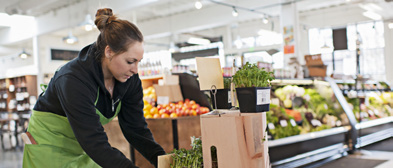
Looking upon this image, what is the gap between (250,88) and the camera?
169cm

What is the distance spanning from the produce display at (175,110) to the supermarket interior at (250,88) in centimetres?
1

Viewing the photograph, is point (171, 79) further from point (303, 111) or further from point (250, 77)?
point (250, 77)

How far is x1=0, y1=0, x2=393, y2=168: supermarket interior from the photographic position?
174 centimetres

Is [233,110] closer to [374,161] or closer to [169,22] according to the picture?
[374,161]

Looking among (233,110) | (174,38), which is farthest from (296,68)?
(174,38)

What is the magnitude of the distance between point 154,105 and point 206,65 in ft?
12.3

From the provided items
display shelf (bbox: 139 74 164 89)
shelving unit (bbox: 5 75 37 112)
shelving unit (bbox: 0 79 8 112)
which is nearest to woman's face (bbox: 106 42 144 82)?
display shelf (bbox: 139 74 164 89)

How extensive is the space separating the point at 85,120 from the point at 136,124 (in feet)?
1.56

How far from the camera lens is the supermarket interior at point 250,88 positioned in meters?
1.74

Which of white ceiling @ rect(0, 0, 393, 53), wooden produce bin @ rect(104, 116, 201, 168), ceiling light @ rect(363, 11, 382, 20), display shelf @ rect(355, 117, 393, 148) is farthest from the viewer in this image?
ceiling light @ rect(363, 11, 382, 20)

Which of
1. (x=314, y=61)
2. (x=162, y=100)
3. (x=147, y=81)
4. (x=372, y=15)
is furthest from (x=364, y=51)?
(x=162, y=100)

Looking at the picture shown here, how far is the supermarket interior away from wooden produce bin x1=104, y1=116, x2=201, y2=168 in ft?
0.04

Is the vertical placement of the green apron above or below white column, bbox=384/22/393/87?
below

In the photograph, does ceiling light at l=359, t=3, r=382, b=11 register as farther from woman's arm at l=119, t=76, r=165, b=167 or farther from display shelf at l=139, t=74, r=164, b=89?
woman's arm at l=119, t=76, r=165, b=167
